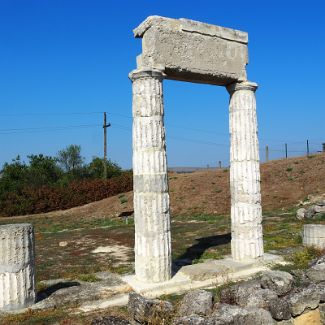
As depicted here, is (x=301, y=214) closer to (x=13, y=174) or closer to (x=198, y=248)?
(x=198, y=248)

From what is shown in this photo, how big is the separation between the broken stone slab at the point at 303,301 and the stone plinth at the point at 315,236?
5.22 meters

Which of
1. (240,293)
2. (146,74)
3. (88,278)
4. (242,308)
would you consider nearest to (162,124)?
(146,74)

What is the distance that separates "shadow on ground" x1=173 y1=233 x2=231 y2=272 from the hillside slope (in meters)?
8.50

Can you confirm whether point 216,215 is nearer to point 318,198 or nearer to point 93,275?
point 318,198

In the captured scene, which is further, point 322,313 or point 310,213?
point 310,213

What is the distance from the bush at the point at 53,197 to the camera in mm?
31391

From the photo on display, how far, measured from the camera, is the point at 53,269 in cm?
1070

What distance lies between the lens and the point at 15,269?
754 centimetres

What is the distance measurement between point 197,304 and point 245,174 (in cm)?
462

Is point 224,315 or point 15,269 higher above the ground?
point 15,269

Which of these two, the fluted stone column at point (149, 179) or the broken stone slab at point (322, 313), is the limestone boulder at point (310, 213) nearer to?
the fluted stone column at point (149, 179)

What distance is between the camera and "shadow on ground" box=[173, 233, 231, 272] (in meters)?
10.5

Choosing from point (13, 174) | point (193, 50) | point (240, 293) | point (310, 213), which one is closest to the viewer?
point (240, 293)

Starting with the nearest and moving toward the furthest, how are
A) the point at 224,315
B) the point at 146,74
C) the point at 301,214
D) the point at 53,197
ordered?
the point at 224,315 → the point at 146,74 → the point at 301,214 → the point at 53,197
